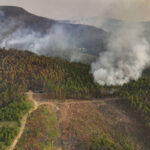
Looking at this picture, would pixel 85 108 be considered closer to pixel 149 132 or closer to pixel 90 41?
pixel 149 132

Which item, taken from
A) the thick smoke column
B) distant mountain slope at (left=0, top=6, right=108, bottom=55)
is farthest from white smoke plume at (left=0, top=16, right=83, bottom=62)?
the thick smoke column

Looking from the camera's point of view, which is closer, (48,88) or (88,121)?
(88,121)

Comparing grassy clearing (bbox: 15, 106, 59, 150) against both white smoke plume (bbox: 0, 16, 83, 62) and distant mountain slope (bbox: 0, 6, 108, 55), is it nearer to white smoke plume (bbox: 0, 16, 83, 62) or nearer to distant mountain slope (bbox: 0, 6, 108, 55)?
white smoke plume (bbox: 0, 16, 83, 62)

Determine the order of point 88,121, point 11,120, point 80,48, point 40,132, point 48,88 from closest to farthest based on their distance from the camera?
1. point 40,132
2. point 11,120
3. point 88,121
4. point 48,88
5. point 80,48

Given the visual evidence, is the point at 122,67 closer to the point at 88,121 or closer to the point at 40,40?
the point at 88,121

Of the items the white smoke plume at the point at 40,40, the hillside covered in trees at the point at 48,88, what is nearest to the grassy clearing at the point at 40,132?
the hillside covered in trees at the point at 48,88

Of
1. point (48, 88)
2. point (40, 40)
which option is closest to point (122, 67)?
point (48, 88)

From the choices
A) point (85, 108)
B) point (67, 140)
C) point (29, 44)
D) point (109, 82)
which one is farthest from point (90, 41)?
point (67, 140)

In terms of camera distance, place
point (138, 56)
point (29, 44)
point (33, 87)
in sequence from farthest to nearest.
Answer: point (29, 44) < point (138, 56) < point (33, 87)
